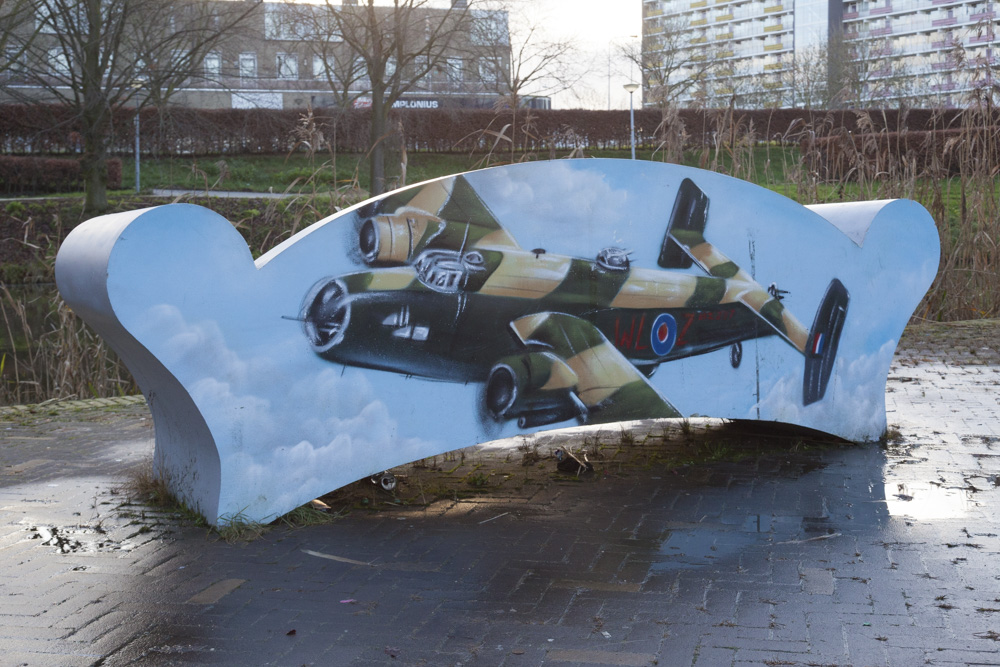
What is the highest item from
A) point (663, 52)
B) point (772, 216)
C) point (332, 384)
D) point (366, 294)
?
point (663, 52)

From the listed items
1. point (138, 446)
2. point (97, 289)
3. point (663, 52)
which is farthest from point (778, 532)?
point (663, 52)

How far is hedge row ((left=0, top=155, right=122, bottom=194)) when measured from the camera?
86.5ft

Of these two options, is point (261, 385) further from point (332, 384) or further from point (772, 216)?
point (772, 216)

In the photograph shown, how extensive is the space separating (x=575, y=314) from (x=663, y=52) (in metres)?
49.5

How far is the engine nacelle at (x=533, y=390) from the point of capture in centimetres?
482

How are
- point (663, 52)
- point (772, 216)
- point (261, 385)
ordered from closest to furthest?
1. point (261, 385)
2. point (772, 216)
3. point (663, 52)

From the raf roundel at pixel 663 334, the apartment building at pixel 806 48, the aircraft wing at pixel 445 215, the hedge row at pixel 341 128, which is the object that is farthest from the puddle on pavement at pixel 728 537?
the apartment building at pixel 806 48

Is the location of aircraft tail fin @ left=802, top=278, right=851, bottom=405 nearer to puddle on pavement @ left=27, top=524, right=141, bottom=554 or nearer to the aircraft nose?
the aircraft nose

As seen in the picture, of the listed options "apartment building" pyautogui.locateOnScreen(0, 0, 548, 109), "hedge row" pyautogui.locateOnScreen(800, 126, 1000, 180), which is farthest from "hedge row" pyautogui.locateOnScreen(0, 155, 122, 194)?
"hedge row" pyautogui.locateOnScreen(800, 126, 1000, 180)

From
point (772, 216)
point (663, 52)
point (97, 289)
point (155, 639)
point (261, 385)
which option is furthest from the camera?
point (663, 52)

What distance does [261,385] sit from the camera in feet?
14.0

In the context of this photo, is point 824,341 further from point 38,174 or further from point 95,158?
point 38,174

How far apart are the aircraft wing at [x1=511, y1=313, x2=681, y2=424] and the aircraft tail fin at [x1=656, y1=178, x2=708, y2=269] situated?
1.96 ft

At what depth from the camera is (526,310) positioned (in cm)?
486
